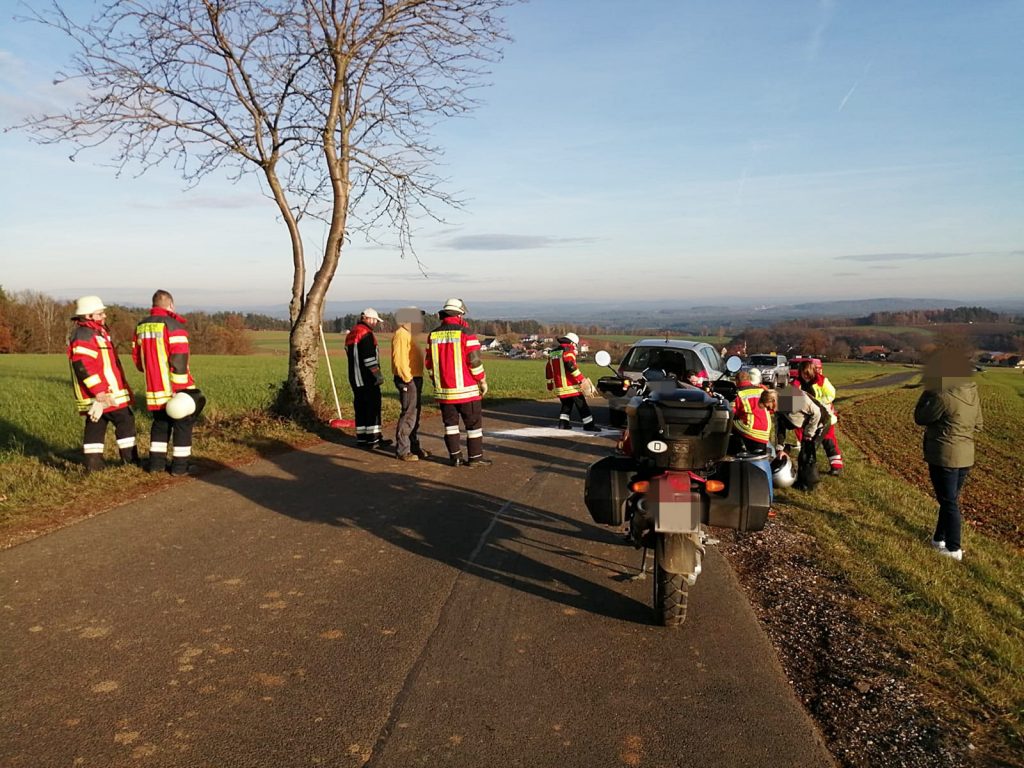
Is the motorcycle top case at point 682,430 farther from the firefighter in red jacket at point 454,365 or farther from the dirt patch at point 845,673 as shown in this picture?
the firefighter in red jacket at point 454,365

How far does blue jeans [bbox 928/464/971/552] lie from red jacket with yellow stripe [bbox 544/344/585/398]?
6315 millimetres

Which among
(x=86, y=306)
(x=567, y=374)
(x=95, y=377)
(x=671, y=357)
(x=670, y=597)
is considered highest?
(x=86, y=306)

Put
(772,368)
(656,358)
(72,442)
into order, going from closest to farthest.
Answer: (72,442), (656,358), (772,368)

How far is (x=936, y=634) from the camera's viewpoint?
3.95 m

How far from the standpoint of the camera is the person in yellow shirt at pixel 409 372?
29.3 ft

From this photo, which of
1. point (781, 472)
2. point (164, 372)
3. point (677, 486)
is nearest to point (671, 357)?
point (781, 472)

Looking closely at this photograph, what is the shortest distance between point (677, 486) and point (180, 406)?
566cm

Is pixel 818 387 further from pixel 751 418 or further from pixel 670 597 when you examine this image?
pixel 670 597

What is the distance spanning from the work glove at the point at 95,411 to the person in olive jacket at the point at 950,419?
317 inches

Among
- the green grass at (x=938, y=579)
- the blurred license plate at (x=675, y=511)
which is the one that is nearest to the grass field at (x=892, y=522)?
the green grass at (x=938, y=579)

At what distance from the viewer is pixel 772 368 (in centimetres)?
2058

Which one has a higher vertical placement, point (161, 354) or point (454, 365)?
point (161, 354)

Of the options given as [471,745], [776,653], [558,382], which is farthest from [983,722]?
[558,382]

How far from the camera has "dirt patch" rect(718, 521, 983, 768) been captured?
2.84 metres
